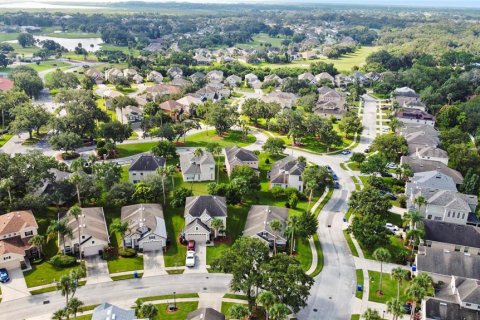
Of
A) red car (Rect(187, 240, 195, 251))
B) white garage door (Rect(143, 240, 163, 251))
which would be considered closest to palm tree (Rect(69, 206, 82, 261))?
white garage door (Rect(143, 240, 163, 251))

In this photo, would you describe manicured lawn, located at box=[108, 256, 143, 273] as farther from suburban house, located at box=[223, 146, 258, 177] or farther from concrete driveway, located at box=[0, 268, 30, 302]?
suburban house, located at box=[223, 146, 258, 177]

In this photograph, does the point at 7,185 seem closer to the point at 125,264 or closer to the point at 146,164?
the point at 125,264

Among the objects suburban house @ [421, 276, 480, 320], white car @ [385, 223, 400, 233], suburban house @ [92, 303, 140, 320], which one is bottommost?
white car @ [385, 223, 400, 233]

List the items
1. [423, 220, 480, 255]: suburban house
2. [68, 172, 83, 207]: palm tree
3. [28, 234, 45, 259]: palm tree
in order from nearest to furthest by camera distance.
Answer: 1. [28, 234, 45, 259]: palm tree
2. [423, 220, 480, 255]: suburban house
3. [68, 172, 83, 207]: palm tree

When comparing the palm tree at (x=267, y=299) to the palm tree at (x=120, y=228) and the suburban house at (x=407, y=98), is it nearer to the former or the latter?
the palm tree at (x=120, y=228)

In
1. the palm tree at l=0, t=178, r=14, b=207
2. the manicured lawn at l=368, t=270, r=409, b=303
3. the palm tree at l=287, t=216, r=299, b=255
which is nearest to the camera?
the manicured lawn at l=368, t=270, r=409, b=303

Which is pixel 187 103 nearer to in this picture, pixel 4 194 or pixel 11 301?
pixel 4 194
